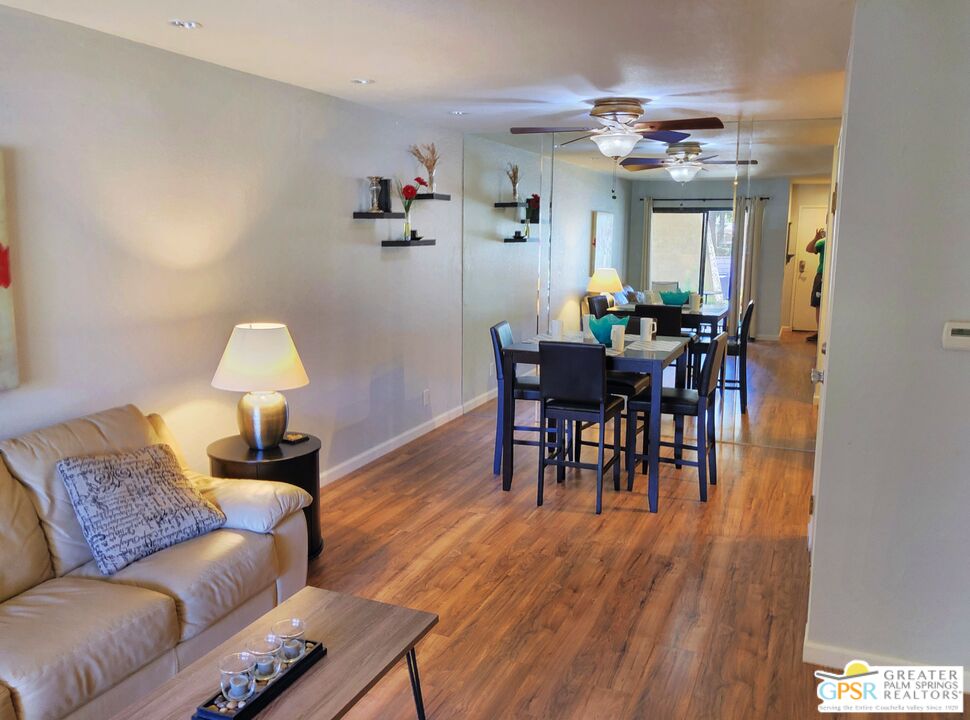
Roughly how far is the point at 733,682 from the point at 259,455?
7.13 ft

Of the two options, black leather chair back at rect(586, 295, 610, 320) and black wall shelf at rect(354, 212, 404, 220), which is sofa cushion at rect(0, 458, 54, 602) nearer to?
black wall shelf at rect(354, 212, 404, 220)

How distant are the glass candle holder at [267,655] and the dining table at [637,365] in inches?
103

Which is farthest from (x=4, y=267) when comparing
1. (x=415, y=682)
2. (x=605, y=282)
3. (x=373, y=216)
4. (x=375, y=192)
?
(x=605, y=282)

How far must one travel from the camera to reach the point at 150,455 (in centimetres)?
296

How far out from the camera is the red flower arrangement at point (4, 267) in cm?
281

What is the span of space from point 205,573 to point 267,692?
0.86 m

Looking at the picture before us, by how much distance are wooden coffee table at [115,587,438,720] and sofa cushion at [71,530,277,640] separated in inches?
14.5

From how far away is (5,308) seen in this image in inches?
111

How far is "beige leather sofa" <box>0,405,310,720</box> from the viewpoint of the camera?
84.7 inches

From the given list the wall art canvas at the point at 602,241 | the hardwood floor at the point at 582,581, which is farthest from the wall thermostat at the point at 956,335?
the wall art canvas at the point at 602,241

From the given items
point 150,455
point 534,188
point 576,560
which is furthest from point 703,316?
point 150,455

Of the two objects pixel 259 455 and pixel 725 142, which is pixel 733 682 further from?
pixel 725 142

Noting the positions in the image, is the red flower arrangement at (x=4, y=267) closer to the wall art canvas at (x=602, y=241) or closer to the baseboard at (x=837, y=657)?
the baseboard at (x=837, y=657)

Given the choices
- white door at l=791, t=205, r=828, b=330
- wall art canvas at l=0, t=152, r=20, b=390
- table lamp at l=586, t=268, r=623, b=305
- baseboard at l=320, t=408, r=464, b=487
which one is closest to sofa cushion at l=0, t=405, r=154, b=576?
wall art canvas at l=0, t=152, r=20, b=390
